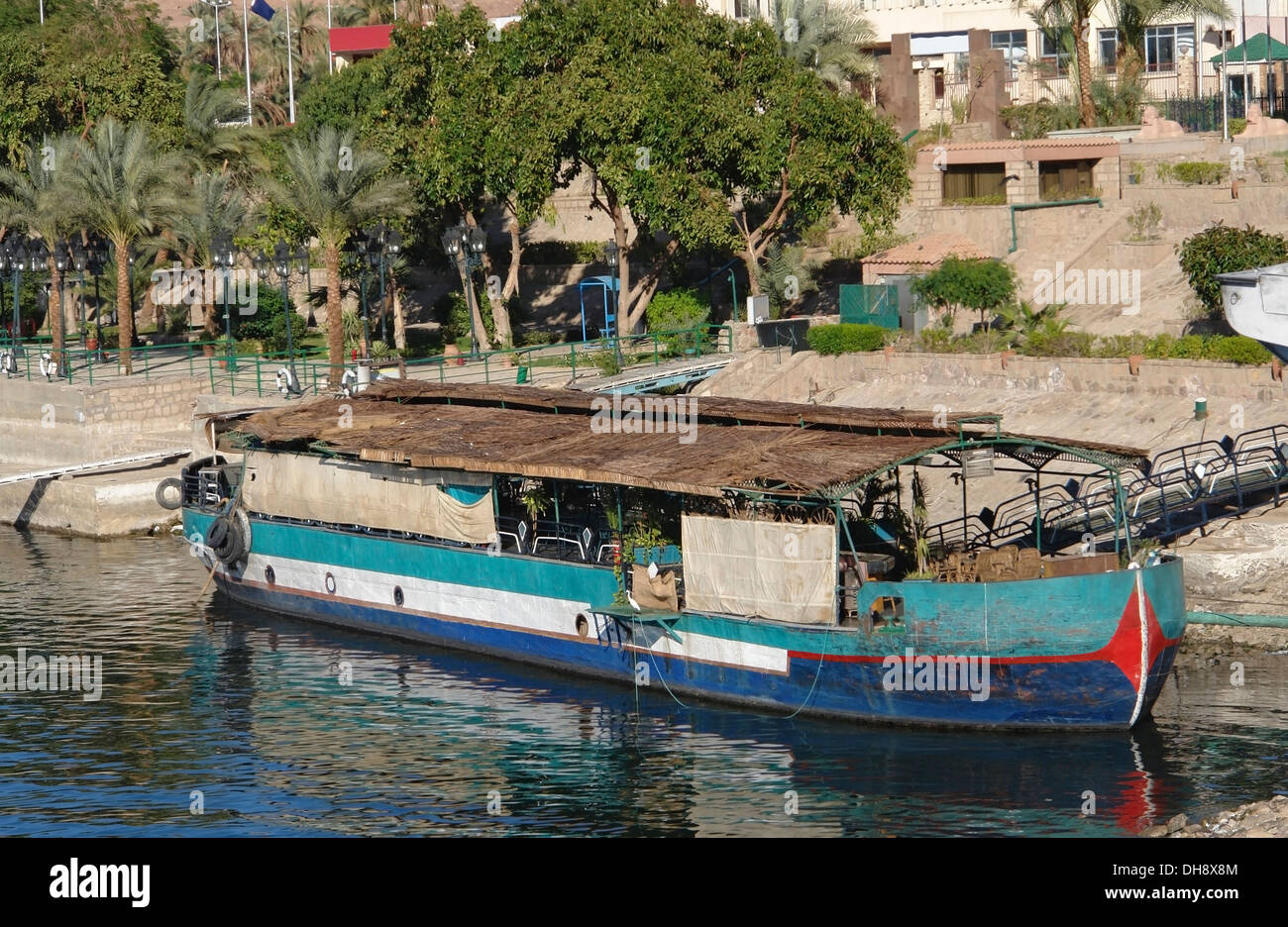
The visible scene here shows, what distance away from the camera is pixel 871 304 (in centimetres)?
5300

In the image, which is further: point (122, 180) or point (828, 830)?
point (122, 180)

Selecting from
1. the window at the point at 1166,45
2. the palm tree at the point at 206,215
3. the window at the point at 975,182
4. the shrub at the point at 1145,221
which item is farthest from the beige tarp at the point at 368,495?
the window at the point at 1166,45

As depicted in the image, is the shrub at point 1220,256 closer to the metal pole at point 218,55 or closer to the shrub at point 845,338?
the shrub at point 845,338

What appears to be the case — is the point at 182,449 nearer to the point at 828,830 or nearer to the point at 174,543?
the point at 174,543

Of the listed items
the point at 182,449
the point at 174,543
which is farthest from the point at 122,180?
the point at 174,543

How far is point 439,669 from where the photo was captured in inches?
1346

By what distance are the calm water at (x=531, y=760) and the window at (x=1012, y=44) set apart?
4625cm

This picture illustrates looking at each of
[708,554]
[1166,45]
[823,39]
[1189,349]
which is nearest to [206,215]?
[823,39]

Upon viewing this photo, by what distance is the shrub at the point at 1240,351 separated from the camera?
4047 cm

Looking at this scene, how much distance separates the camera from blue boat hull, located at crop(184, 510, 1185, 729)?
87.5ft

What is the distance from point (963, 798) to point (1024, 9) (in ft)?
178

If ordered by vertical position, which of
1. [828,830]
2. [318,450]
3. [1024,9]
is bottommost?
[828,830]

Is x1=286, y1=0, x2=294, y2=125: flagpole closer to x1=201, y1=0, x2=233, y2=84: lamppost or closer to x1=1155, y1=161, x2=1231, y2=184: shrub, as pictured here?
x1=201, y1=0, x2=233, y2=84: lamppost

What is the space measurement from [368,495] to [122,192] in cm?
2322
